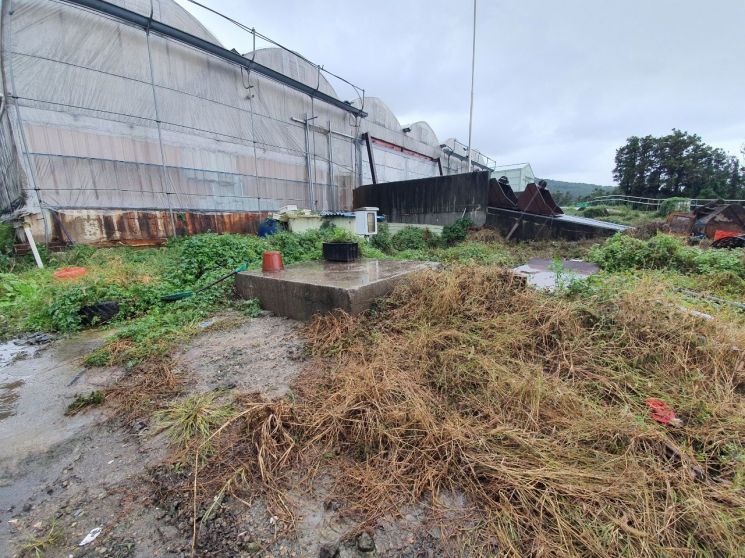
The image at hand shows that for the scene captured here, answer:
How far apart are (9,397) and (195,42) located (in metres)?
11.3

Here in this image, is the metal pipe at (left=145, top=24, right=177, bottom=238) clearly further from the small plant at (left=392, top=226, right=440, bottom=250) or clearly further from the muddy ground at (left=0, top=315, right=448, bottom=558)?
the muddy ground at (left=0, top=315, right=448, bottom=558)

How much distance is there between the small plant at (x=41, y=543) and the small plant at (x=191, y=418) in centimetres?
65

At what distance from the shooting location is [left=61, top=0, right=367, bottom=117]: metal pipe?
793cm

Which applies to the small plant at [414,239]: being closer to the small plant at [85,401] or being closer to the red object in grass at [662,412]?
the red object in grass at [662,412]

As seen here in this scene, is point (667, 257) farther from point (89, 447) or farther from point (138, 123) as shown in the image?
point (138, 123)

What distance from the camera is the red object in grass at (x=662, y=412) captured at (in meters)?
2.09

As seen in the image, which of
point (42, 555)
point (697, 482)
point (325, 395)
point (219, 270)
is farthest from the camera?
point (219, 270)

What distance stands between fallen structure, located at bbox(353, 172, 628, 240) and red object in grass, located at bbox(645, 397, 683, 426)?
987 cm

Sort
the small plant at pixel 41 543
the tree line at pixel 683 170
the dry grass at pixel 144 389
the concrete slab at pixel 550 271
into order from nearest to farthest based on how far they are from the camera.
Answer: the small plant at pixel 41 543, the dry grass at pixel 144 389, the concrete slab at pixel 550 271, the tree line at pixel 683 170

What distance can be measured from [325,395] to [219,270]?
456 cm

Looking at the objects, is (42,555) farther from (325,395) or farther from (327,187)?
(327,187)

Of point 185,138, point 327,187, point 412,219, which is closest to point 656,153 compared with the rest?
point 412,219

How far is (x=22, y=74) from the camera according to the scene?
7133 mm

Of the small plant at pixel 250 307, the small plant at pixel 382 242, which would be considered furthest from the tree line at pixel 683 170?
the small plant at pixel 250 307
